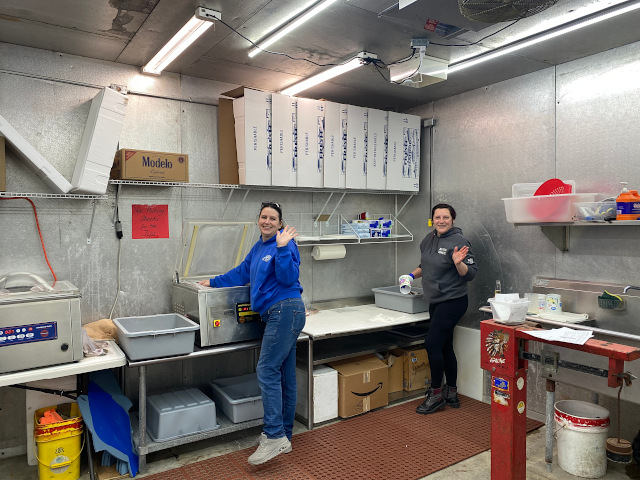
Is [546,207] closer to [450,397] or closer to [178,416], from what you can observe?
[450,397]

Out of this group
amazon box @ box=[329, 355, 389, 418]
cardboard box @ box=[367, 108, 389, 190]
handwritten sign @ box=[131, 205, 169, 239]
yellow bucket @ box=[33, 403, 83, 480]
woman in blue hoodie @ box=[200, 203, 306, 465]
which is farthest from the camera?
→ cardboard box @ box=[367, 108, 389, 190]

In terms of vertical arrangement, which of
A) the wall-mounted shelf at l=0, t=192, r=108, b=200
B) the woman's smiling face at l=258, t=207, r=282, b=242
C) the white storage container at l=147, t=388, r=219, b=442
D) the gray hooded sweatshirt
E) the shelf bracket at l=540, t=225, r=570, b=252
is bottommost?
the white storage container at l=147, t=388, r=219, b=442

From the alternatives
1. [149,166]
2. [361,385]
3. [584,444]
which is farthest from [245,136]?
[584,444]

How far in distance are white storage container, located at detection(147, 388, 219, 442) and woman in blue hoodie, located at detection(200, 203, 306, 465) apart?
0.40 meters

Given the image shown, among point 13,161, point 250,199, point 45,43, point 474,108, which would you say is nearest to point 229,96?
point 250,199

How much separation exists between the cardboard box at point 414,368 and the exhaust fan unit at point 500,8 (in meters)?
2.69

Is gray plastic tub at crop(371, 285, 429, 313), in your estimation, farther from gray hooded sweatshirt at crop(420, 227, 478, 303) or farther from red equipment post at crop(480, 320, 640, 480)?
red equipment post at crop(480, 320, 640, 480)

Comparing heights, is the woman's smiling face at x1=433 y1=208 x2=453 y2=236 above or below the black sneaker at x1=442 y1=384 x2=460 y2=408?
above

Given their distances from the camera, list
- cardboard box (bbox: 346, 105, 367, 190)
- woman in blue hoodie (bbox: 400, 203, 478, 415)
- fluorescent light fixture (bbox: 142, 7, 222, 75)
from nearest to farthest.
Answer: fluorescent light fixture (bbox: 142, 7, 222, 75) < woman in blue hoodie (bbox: 400, 203, 478, 415) < cardboard box (bbox: 346, 105, 367, 190)

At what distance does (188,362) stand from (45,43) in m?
2.27

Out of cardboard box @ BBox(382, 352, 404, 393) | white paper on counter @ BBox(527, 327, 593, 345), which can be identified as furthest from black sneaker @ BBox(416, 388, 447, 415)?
white paper on counter @ BBox(527, 327, 593, 345)

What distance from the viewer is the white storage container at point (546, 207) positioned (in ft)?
9.98

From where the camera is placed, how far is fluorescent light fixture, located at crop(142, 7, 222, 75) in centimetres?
237

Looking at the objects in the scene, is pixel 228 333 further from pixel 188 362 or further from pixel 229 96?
pixel 229 96
